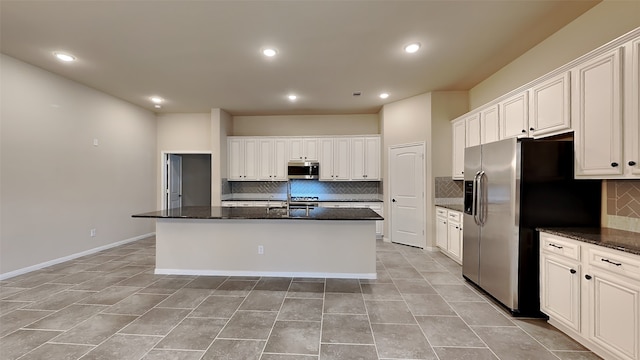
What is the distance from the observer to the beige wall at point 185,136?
6082 mm

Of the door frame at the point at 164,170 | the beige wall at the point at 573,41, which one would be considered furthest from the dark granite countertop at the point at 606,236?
the door frame at the point at 164,170

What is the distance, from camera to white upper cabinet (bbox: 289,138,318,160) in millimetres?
5965

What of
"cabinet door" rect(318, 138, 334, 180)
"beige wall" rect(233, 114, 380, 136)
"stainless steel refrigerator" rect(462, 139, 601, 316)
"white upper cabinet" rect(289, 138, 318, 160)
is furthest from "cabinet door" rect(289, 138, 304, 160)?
"stainless steel refrigerator" rect(462, 139, 601, 316)

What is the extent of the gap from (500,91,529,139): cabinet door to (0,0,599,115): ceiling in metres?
0.67

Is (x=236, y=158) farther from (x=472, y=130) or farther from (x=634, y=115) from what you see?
(x=634, y=115)

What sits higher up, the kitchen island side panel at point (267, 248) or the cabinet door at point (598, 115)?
the cabinet door at point (598, 115)

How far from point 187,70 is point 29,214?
9.67ft

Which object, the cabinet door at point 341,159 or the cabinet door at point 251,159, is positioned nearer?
the cabinet door at point 341,159

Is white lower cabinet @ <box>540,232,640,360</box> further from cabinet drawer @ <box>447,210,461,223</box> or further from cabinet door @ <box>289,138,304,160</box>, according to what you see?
cabinet door @ <box>289,138,304,160</box>

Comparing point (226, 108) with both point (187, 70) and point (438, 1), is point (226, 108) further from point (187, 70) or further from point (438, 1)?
point (438, 1)

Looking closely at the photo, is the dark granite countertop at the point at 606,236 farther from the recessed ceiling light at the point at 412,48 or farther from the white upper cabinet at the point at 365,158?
the white upper cabinet at the point at 365,158

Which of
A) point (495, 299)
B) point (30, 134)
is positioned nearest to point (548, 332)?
point (495, 299)

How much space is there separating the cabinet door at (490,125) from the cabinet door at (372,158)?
232cm

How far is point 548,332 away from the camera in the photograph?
2.26 metres
